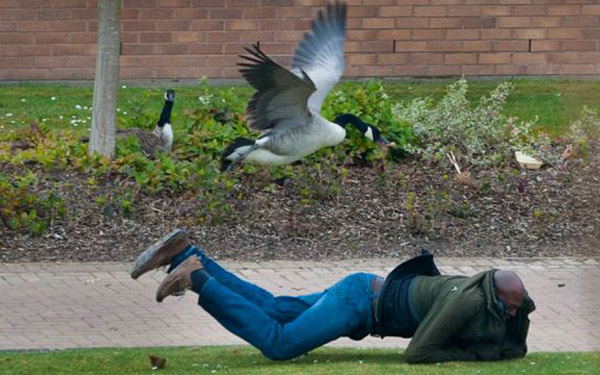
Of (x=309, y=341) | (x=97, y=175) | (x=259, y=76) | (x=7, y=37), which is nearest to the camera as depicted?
(x=309, y=341)

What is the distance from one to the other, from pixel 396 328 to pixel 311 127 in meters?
3.23

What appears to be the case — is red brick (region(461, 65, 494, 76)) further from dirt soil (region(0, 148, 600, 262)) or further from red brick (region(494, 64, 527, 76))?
dirt soil (region(0, 148, 600, 262))

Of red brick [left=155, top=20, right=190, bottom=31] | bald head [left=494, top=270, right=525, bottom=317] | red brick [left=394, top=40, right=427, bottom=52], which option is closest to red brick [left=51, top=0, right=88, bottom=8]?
red brick [left=155, top=20, right=190, bottom=31]

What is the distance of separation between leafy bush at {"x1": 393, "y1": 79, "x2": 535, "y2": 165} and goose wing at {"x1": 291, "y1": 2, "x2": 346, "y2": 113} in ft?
4.63

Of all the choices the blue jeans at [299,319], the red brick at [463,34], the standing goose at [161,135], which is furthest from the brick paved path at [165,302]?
the red brick at [463,34]

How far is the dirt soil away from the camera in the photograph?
10.0m


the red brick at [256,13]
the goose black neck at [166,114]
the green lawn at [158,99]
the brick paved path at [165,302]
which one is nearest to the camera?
the brick paved path at [165,302]

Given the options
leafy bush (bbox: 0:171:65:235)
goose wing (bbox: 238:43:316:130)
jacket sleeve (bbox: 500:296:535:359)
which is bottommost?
jacket sleeve (bbox: 500:296:535:359)

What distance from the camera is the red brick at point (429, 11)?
51.7 feet

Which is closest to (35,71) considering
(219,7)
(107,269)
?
(219,7)

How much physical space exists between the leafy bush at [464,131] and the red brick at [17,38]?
17.2ft

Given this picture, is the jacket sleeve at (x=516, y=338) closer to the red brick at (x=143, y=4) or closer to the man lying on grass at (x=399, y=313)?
the man lying on grass at (x=399, y=313)

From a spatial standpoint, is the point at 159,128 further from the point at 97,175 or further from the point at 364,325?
the point at 364,325

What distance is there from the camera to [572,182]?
37.6 feet
